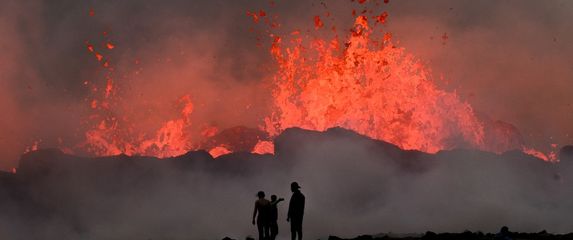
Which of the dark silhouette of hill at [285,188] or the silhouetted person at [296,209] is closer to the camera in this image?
the silhouetted person at [296,209]

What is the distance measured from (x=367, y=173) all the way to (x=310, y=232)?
178 feet

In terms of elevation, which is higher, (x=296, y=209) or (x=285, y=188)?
(x=285, y=188)

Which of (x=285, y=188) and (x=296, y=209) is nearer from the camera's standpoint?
(x=296, y=209)

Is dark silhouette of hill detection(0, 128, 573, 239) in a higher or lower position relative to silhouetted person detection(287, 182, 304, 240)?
higher

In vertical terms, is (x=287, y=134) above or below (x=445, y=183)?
above

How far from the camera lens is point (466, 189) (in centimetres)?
12800

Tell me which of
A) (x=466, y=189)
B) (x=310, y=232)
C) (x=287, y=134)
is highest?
(x=287, y=134)

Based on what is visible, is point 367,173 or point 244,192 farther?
point 244,192

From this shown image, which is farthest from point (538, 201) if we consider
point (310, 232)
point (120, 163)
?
point (120, 163)

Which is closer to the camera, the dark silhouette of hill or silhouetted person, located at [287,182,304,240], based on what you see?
silhouetted person, located at [287,182,304,240]

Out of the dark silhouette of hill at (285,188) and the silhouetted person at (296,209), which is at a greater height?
the dark silhouette of hill at (285,188)

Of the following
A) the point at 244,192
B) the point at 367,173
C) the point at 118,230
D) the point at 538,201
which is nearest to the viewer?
the point at 118,230

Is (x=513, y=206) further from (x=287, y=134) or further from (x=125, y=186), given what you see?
(x=125, y=186)

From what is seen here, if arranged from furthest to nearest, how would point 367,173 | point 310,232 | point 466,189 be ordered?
point 367,173 → point 466,189 → point 310,232
